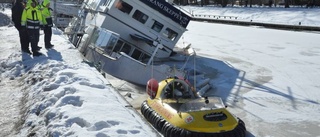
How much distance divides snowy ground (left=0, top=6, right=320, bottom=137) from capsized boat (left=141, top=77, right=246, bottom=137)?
3.82ft

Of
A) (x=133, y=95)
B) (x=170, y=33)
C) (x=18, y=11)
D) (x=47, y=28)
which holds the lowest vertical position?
(x=133, y=95)

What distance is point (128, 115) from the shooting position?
218 inches

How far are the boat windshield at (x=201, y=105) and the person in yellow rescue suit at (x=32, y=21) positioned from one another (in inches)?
182

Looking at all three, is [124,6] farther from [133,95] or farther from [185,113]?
[185,113]

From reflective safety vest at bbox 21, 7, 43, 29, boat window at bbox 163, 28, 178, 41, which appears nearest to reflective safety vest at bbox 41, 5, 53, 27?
reflective safety vest at bbox 21, 7, 43, 29

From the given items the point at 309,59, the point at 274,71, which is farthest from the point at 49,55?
the point at 309,59

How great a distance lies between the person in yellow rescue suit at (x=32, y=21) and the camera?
9555mm

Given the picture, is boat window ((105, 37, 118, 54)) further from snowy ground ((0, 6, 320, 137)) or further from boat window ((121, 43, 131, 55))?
snowy ground ((0, 6, 320, 137))

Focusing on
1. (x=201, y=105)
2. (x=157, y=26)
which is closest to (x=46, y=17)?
(x=157, y=26)

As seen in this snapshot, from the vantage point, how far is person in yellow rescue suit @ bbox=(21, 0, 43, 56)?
955 centimetres

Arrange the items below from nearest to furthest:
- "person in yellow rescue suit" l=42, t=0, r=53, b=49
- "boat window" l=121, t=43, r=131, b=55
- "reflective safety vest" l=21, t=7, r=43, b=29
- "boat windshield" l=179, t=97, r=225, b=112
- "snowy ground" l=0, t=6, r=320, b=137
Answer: "snowy ground" l=0, t=6, r=320, b=137, "boat windshield" l=179, t=97, r=225, b=112, "reflective safety vest" l=21, t=7, r=43, b=29, "person in yellow rescue suit" l=42, t=0, r=53, b=49, "boat window" l=121, t=43, r=131, b=55

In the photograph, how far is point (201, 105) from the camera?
7.74 m

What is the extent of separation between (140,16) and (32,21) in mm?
6751

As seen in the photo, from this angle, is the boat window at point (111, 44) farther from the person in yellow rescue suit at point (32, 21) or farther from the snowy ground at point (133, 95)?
the person in yellow rescue suit at point (32, 21)
